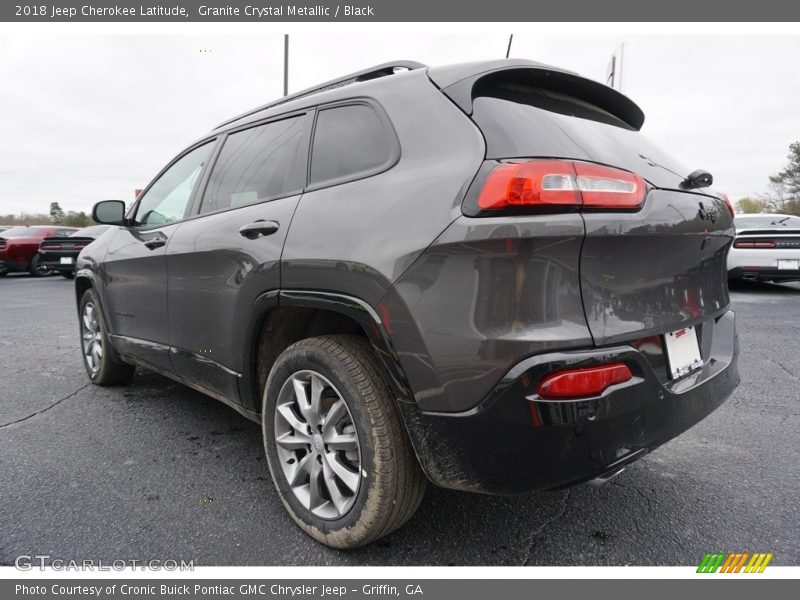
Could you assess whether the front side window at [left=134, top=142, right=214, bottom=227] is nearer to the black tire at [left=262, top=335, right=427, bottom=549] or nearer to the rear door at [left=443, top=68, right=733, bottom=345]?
the black tire at [left=262, top=335, right=427, bottom=549]

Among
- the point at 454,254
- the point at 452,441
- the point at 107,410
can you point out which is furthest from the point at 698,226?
the point at 107,410

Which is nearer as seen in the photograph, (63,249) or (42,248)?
(63,249)

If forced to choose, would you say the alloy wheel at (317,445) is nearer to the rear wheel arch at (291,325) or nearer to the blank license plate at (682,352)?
the rear wheel arch at (291,325)

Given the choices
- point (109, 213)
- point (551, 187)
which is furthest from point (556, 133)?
point (109, 213)

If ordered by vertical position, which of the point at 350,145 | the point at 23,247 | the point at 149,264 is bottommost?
the point at 23,247

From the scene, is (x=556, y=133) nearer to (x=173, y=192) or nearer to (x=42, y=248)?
(x=173, y=192)

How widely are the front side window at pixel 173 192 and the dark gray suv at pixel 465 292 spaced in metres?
0.81

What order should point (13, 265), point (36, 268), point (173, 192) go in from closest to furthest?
point (173, 192) → point (13, 265) → point (36, 268)

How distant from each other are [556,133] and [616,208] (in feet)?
1.06

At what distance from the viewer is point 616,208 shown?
5.20 feet

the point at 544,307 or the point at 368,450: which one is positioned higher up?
the point at 544,307

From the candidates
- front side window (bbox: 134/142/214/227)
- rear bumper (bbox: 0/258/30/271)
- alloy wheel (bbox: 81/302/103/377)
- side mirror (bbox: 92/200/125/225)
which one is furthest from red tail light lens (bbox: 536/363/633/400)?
rear bumper (bbox: 0/258/30/271)

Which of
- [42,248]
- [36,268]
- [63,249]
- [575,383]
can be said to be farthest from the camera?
[36,268]

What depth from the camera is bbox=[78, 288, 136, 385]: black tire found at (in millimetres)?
3828
